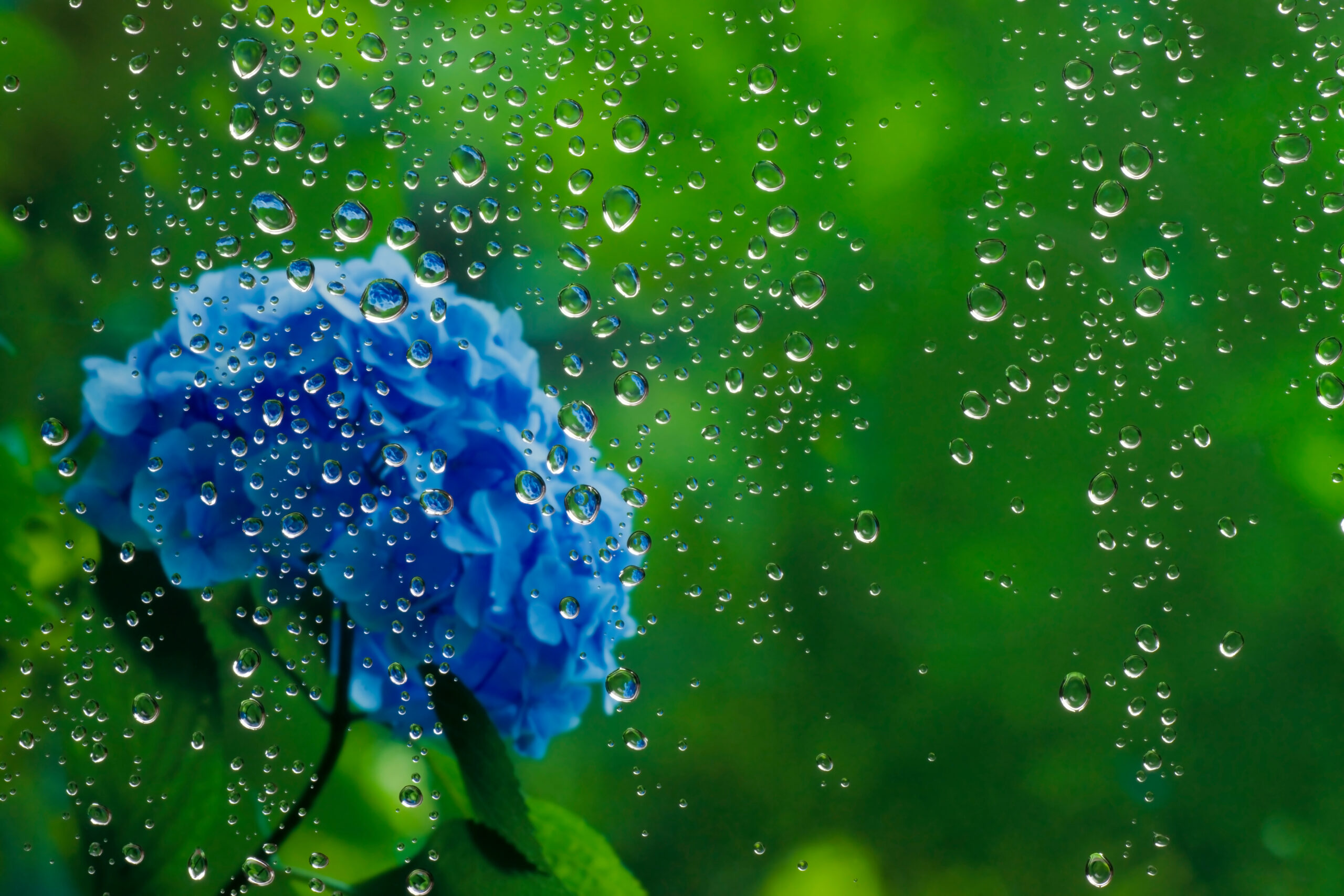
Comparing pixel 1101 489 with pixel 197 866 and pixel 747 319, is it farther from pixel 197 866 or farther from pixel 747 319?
pixel 197 866

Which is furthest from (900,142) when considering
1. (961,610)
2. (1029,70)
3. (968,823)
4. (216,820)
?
(216,820)

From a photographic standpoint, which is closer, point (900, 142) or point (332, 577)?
point (332, 577)

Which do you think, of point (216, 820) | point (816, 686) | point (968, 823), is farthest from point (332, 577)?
point (968, 823)

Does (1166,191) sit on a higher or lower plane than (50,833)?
higher

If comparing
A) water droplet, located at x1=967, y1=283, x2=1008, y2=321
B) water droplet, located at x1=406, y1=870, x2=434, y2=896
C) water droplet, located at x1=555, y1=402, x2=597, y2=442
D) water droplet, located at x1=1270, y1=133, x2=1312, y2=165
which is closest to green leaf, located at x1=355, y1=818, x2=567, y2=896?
water droplet, located at x1=406, y1=870, x2=434, y2=896

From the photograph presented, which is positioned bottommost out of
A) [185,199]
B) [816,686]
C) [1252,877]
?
[1252,877]

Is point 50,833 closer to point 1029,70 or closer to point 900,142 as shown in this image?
point 900,142

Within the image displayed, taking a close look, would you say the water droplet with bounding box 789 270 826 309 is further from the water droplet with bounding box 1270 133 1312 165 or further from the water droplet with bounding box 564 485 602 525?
the water droplet with bounding box 1270 133 1312 165
